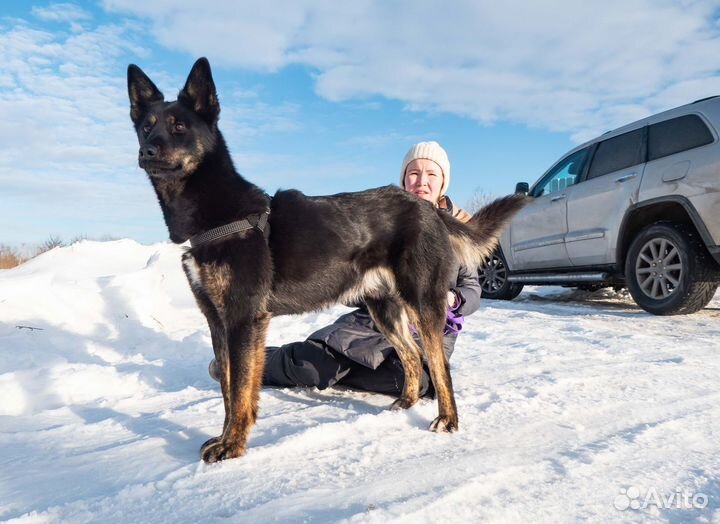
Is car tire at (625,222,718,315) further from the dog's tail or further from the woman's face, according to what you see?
the woman's face

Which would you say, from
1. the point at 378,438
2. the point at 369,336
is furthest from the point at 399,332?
the point at 378,438

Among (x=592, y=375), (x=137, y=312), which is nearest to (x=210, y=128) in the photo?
(x=592, y=375)

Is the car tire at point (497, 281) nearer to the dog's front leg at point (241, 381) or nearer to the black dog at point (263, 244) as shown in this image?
the black dog at point (263, 244)

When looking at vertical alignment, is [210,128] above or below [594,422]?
above

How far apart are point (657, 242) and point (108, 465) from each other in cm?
597

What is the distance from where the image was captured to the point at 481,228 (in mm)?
3260

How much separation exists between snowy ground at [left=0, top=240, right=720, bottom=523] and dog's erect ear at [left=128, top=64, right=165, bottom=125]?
1.92 meters

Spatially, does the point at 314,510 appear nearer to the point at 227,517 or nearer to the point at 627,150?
the point at 227,517

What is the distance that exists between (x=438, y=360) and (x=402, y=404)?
43 centimetres

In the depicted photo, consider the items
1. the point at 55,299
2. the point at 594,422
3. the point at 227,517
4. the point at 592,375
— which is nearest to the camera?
the point at 227,517

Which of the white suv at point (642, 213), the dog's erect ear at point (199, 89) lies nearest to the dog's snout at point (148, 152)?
the dog's erect ear at point (199, 89)

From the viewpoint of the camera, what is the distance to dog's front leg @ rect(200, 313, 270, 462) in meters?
2.25

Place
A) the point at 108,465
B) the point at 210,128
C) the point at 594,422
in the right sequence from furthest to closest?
the point at 210,128, the point at 594,422, the point at 108,465

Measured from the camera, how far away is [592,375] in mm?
3252
